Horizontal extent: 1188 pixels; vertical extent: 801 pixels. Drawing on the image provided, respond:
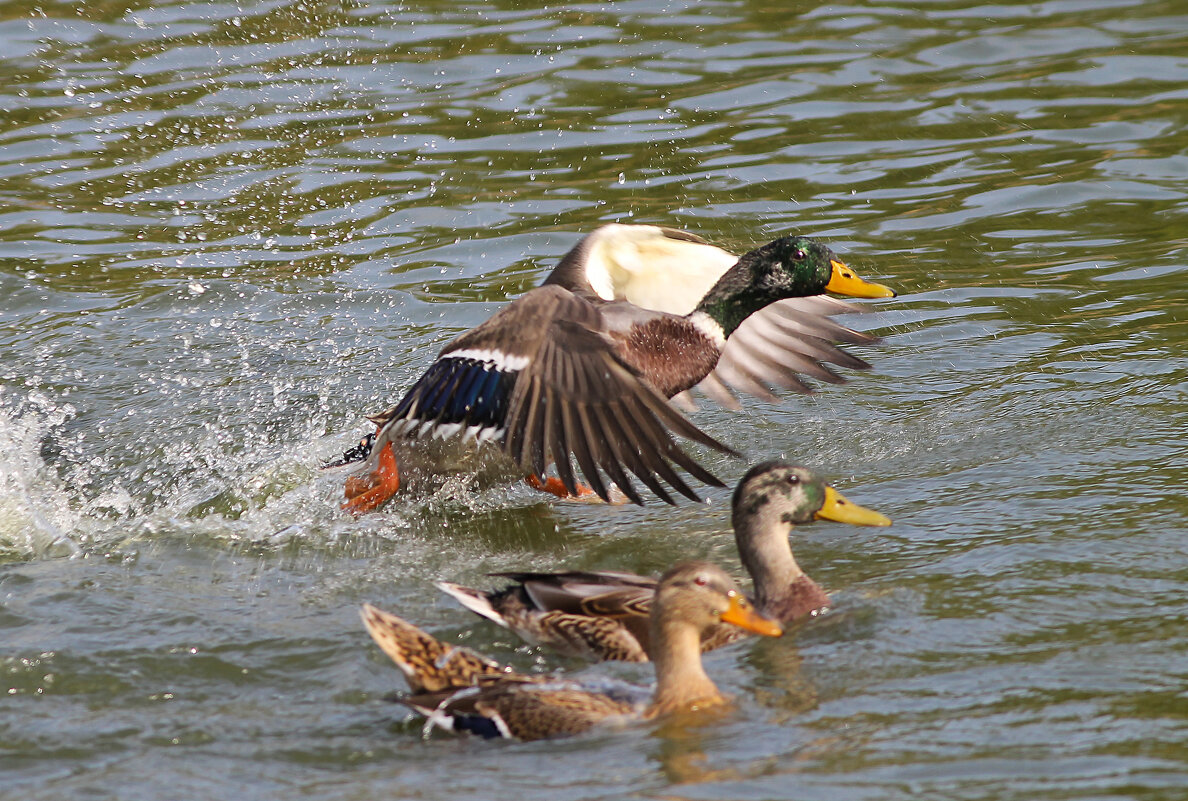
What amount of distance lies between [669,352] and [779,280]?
59cm

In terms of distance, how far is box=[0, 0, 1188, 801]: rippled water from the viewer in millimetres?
4145

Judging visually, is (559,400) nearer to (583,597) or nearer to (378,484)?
(583,597)

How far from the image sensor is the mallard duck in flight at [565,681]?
4195 mm

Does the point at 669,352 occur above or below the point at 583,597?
above

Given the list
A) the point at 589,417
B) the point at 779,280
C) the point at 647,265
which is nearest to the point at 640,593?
the point at 589,417

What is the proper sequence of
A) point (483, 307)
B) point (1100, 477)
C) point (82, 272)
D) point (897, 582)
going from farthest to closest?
point (82, 272), point (483, 307), point (1100, 477), point (897, 582)

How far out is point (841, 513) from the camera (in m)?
5.37

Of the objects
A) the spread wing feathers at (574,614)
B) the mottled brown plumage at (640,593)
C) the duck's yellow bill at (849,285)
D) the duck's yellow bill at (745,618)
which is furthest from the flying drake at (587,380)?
the duck's yellow bill at (745,618)

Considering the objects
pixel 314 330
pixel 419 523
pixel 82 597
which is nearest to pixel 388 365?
pixel 314 330

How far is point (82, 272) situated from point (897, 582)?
5826 millimetres

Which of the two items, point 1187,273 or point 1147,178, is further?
point 1147,178

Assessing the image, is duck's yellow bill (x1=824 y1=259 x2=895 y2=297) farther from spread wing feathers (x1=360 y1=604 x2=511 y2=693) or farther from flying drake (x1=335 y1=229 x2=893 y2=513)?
spread wing feathers (x1=360 y1=604 x2=511 y2=693)

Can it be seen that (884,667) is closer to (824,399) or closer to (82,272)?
(824,399)

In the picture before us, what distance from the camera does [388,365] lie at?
7863mm
